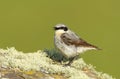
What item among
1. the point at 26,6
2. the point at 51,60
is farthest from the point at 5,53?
the point at 26,6

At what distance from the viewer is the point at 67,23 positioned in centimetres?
2869

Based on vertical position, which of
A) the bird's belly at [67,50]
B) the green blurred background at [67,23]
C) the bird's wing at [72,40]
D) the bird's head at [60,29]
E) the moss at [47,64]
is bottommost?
the moss at [47,64]

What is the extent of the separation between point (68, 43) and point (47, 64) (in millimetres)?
1751

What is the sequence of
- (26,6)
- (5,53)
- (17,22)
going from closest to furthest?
1. (5,53)
2. (17,22)
3. (26,6)

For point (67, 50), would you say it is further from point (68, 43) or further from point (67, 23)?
point (67, 23)

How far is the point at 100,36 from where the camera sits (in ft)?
88.9

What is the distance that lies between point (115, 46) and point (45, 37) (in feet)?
8.65

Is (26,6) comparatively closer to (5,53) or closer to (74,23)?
(74,23)

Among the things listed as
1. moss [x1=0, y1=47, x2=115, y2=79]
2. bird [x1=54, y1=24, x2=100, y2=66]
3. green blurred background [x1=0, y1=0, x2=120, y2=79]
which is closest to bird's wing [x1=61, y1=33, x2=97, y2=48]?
bird [x1=54, y1=24, x2=100, y2=66]

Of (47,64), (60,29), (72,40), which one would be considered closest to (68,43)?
(72,40)

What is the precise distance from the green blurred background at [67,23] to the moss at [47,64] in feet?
24.2

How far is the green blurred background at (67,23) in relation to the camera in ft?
80.6

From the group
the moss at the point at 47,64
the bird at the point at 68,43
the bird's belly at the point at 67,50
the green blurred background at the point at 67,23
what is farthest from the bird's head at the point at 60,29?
the green blurred background at the point at 67,23

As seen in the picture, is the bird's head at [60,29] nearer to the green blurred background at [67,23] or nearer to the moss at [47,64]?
the moss at [47,64]
